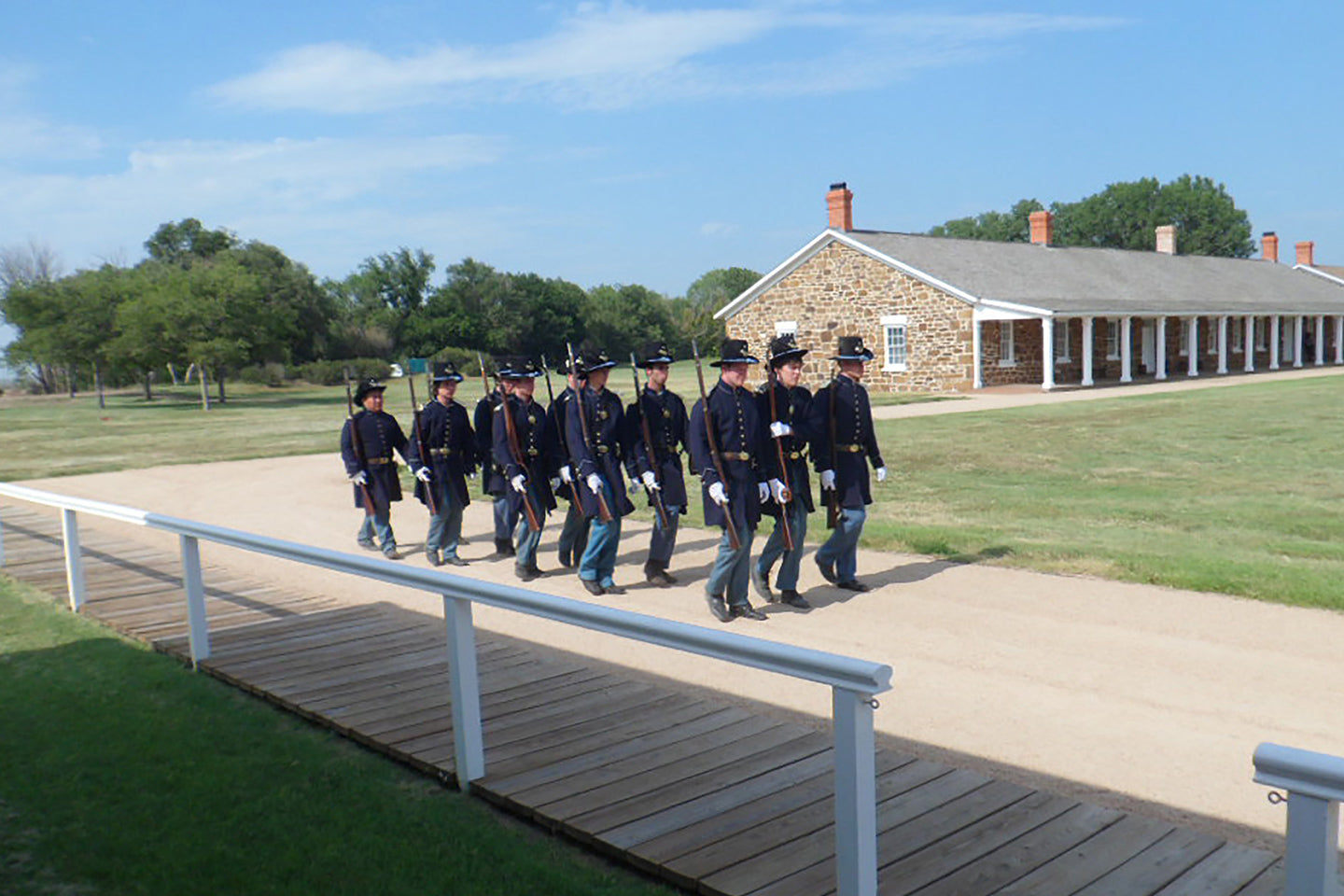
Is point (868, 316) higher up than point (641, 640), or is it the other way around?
point (868, 316)

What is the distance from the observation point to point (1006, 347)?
118ft

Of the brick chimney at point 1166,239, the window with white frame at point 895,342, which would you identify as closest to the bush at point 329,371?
the window with white frame at point 895,342

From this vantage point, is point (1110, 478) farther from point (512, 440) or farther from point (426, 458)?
point (426, 458)

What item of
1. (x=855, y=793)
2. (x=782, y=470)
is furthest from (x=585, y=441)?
(x=855, y=793)

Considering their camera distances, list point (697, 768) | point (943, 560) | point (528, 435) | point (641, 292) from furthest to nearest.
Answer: point (641, 292) → point (528, 435) → point (943, 560) → point (697, 768)

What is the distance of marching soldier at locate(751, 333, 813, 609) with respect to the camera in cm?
859

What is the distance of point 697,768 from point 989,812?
124 cm

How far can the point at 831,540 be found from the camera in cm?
898

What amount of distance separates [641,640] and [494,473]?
7038 millimetres

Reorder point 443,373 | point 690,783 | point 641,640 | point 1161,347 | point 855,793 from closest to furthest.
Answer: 1. point 855,793
2. point 641,640
3. point 690,783
4. point 443,373
5. point 1161,347

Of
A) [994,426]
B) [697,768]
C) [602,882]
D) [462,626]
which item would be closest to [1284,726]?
[697,768]

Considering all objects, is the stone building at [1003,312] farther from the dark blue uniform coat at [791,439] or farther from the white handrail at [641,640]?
the white handrail at [641,640]

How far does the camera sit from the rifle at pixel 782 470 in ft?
28.2

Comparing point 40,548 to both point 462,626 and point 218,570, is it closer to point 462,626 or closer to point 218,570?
point 218,570
